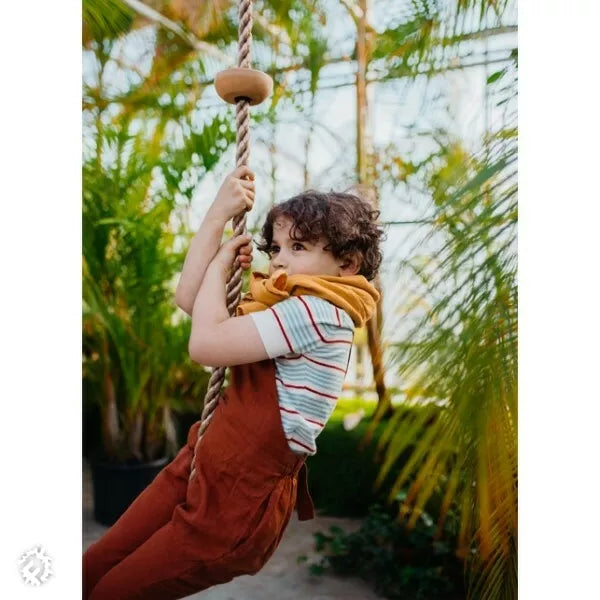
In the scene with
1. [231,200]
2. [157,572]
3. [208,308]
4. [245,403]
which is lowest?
[157,572]

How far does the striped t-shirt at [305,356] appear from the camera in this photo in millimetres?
755

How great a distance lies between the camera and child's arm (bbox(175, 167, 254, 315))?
0.81 meters

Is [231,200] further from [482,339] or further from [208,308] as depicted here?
[482,339]

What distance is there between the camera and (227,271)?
0.80 meters

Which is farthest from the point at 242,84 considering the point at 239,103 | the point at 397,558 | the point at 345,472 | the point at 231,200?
the point at 345,472

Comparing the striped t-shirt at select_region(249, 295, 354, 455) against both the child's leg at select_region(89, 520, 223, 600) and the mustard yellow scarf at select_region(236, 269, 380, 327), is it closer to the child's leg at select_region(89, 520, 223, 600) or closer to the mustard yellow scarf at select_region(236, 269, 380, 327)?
the mustard yellow scarf at select_region(236, 269, 380, 327)

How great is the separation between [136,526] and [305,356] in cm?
27

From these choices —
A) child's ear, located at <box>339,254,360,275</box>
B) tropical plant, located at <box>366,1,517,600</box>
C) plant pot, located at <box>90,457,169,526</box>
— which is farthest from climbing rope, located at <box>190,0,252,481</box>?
plant pot, located at <box>90,457,169,526</box>

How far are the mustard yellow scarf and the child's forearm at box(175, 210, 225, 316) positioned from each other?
55 mm

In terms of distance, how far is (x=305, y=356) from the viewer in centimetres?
78
